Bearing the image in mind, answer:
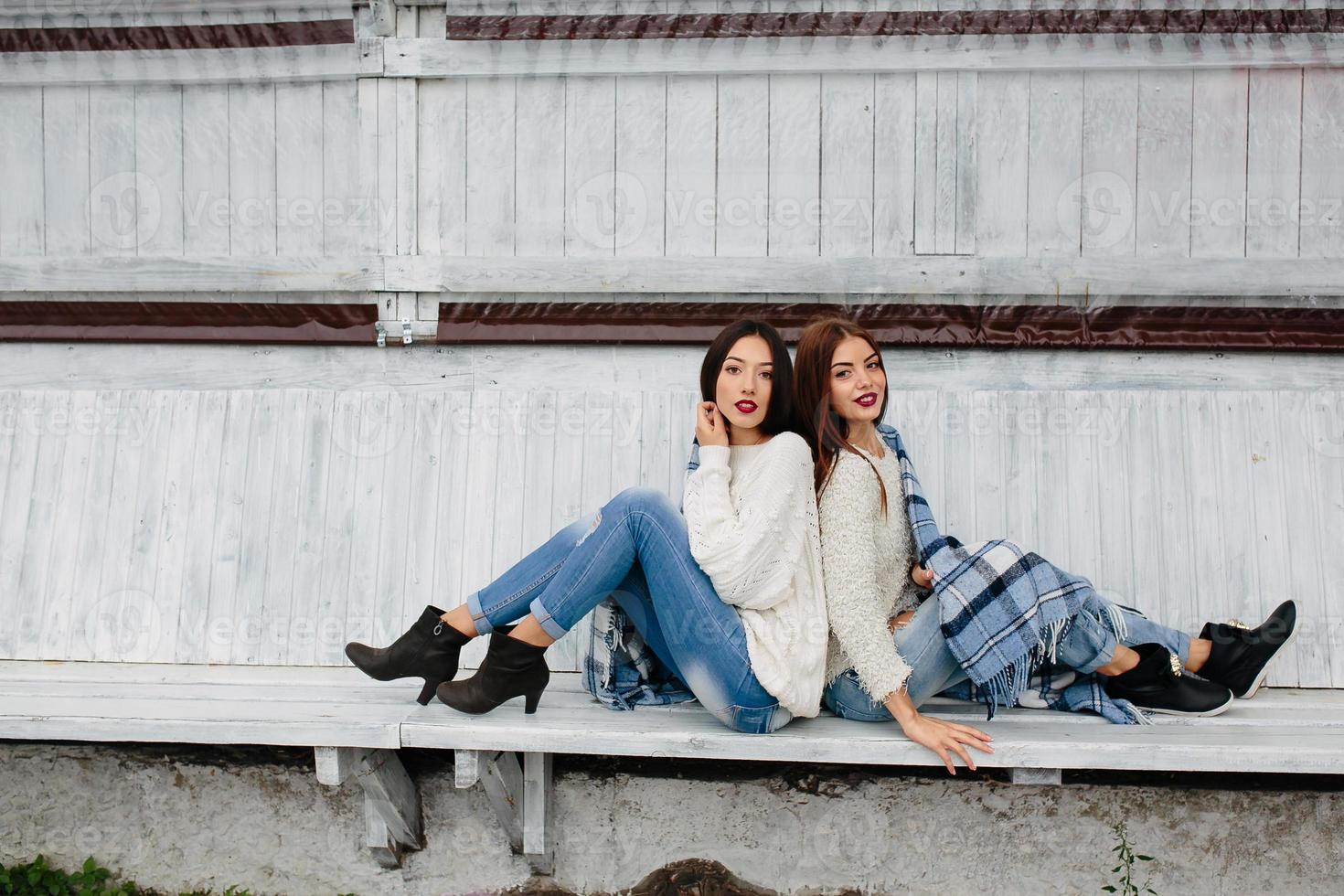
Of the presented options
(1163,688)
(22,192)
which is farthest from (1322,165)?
(22,192)

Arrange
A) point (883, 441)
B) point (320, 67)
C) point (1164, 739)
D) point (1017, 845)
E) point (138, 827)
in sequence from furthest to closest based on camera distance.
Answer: point (320, 67) < point (138, 827) < point (1017, 845) < point (883, 441) < point (1164, 739)

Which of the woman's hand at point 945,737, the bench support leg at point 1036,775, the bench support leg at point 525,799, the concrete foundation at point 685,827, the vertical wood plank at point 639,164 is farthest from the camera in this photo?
the vertical wood plank at point 639,164

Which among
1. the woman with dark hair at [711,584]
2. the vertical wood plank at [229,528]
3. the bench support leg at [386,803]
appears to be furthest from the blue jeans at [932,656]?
the vertical wood plank at [229,528]

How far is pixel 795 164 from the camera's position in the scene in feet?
10.2

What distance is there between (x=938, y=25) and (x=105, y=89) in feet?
8.71

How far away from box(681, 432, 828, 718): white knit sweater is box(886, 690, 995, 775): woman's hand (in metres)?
0.17

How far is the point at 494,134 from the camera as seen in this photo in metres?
3.14

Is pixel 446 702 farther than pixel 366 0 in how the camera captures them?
No

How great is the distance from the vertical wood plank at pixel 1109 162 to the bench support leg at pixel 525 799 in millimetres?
2241

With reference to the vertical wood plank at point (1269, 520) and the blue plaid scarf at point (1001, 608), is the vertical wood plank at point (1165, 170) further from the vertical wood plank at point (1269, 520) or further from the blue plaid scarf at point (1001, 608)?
the blue plaid scarf at point (1001, 608)

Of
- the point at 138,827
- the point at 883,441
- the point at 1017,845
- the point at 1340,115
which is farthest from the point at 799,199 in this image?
the point at 138,827

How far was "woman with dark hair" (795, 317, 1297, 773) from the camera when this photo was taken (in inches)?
85.7

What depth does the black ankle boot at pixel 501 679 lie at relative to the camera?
228 cm

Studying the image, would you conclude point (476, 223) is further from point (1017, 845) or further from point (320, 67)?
point (1017, 845)
